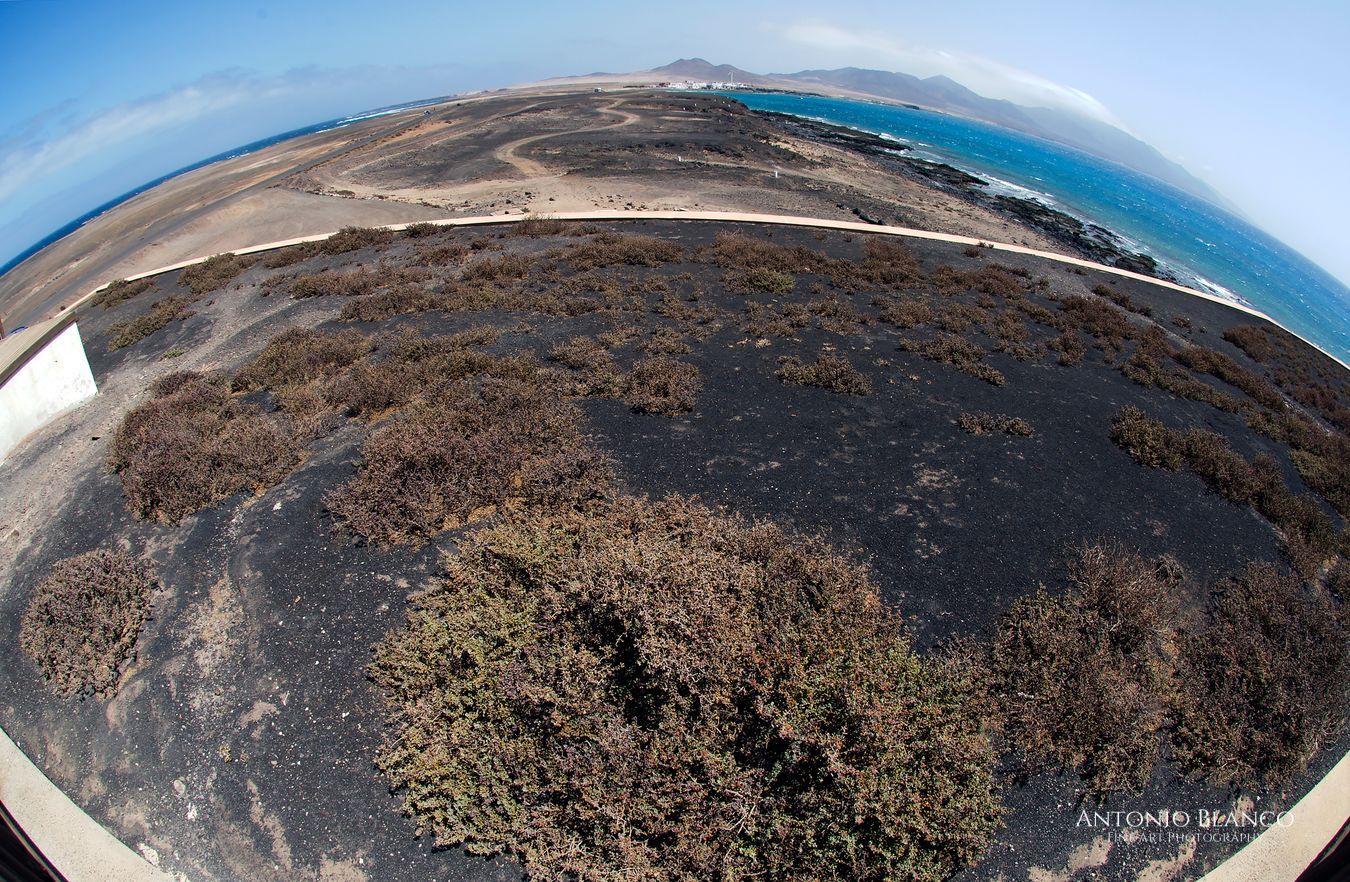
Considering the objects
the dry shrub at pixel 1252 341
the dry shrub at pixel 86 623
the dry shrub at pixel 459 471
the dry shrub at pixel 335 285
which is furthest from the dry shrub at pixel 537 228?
the dry shrub at pixel 1252 341

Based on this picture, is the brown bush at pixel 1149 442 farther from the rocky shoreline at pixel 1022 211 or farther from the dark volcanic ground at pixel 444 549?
the rocky shoreline at pixel 1022 211

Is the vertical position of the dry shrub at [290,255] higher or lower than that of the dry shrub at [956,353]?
higher

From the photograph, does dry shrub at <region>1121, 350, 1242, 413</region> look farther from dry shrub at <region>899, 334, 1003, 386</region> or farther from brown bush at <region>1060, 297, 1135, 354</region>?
dry shrub at <region>899, 334, 1003, 386</region>

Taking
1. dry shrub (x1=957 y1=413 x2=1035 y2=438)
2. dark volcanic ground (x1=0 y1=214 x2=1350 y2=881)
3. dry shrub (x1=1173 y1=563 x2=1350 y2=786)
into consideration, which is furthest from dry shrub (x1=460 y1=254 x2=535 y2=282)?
dry shrub (x1=1173 y1=563 x2=1350 y2=786)

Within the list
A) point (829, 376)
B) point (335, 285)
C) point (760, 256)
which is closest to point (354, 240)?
point (335, 285)

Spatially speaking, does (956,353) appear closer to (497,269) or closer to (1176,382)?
(1176,382)

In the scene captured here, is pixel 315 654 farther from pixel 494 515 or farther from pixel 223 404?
pixel 223 404

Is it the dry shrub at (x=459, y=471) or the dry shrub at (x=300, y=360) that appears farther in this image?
the dry shrub at (x=300, y=360)
